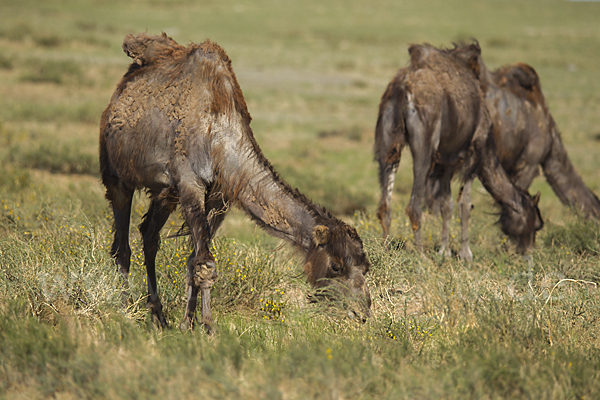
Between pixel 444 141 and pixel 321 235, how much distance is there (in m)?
3.77

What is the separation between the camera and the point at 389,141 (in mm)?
7148

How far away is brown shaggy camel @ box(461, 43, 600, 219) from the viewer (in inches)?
368

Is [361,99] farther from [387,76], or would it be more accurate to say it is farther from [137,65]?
[137,65]

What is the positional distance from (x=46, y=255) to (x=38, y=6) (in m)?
63.0

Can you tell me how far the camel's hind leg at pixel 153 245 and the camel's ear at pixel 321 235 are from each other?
5.04ft

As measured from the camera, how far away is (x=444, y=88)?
7312 mm

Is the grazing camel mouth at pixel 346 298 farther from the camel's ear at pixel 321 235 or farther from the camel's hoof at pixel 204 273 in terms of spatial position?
the camel's hoof at pixel 204 273

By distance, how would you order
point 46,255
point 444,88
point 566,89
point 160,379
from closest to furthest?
point 160,379 < point 46,255 < point 444,88 < point 566,89

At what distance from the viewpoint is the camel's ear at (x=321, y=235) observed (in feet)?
14.1

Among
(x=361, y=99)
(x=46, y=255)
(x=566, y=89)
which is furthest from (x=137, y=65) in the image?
→ (x=566, y=89)

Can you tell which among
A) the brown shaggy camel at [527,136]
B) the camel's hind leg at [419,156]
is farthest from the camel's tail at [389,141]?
the brown shaggy camel at [527,136]

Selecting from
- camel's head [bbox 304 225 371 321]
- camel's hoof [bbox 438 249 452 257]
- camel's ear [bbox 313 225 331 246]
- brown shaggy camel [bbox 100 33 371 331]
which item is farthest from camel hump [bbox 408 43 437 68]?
camel's ear [bbox 313 225 331 246]

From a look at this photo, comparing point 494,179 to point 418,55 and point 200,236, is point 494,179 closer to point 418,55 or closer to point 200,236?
point 418,55

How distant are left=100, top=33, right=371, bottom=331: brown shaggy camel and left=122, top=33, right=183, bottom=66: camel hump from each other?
172 mm
